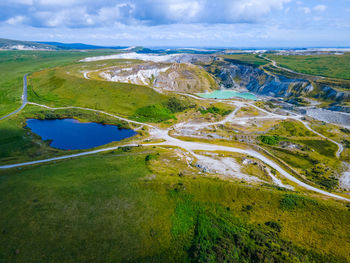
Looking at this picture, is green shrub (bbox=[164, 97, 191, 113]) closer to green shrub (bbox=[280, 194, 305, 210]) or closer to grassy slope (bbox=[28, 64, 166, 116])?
grassy slope (bbox=[28, 64, 166, 116])

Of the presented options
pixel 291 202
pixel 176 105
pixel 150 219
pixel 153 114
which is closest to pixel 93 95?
pixel 153 114

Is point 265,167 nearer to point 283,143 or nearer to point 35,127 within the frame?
point 283,143

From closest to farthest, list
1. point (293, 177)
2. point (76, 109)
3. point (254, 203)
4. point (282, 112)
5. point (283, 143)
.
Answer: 1. point (254, 203)
2. point (293, 177)
3. point (283, 143)
4. point (76, 109)
5. point (282, 112)

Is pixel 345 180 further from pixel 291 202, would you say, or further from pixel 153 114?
pixel 153 114

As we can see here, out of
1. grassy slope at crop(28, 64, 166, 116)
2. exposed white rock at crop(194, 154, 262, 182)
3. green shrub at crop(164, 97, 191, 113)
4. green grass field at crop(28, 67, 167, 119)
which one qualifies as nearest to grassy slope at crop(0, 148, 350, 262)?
exposed white rock at crop(194, 154, 262, 182)

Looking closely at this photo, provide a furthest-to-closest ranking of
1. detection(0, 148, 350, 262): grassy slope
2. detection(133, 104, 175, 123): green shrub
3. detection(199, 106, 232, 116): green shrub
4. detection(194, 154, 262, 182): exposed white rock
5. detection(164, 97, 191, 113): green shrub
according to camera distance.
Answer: detection(164, 97, 191, 113): green shrub, detection(199, 106, 232, 116): green shrub, detection(133, 104, 175, 123): green shrub, detection(194, 154, 262, 182): exposed white rock, detection(0, 148, 350, 262): grassy slope

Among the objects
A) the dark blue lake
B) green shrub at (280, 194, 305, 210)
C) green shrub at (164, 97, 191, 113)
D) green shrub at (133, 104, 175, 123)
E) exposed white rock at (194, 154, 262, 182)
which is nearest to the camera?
green shrub at (280, 194, 305, 210)

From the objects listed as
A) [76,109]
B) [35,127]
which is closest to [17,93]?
[76,109]
